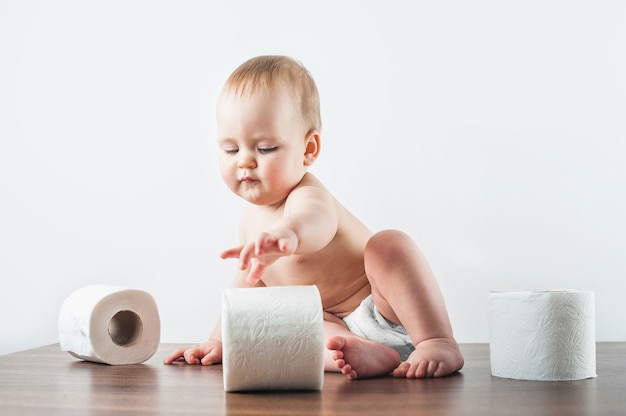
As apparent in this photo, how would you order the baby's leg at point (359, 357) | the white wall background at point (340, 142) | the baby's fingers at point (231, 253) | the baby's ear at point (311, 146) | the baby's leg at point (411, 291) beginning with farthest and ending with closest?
the white wall background at point (340, 142), the baby's ear at point (311, 146), the baby's leg at point (411, 291), the baby's leg at point (359, 357), the baby's fingers at point (231, 253)

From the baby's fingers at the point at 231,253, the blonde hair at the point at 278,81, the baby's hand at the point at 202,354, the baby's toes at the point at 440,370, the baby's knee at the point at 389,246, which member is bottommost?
the baby's hand at the point at 202,354

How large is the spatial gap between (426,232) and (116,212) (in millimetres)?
774

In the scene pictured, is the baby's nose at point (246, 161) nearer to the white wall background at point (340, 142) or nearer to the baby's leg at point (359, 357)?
the baby's leg at point (359, 357)

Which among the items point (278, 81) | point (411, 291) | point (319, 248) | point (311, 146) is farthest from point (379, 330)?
point (278, 81)

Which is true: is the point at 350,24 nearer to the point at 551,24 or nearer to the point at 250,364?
the point at 551,24

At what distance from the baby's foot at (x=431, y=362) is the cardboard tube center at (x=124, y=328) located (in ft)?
1.69

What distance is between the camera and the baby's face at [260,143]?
49.1 inches

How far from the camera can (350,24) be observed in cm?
182

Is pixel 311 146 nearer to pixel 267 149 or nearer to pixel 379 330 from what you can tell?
pixel 267 149

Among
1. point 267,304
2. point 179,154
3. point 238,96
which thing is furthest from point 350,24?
point 267,304

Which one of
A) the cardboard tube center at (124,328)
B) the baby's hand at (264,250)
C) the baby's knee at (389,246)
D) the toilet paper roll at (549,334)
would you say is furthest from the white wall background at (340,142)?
the baby's hand at (264,250)

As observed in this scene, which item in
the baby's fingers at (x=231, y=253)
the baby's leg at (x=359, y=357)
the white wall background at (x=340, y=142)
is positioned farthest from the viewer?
the white wall background at (x=340, y=142)

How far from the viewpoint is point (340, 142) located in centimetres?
181

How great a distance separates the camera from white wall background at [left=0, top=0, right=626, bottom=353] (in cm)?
174
